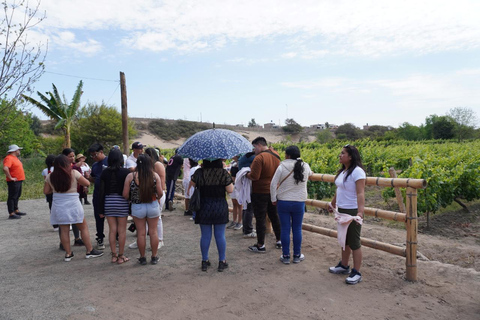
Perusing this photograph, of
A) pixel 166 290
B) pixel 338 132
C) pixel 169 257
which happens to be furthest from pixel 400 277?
pixel 338 132

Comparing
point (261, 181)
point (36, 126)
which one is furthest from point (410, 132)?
point (261, 181)

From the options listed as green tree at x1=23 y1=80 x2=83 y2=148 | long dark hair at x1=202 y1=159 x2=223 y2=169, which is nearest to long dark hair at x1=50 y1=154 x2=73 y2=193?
long dark hair at x1=202 y1=159 x2=223 y2=169

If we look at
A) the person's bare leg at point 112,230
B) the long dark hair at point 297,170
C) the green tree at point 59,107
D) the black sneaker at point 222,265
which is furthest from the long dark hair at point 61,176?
the green tree at point 59,107

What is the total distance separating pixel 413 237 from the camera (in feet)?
14.6

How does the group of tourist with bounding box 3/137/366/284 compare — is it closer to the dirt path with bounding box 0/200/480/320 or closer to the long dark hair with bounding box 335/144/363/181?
the long dark hair with bounding box 335/144/363/181

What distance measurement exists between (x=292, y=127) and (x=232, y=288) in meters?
65.0

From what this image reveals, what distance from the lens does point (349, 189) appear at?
434 cm

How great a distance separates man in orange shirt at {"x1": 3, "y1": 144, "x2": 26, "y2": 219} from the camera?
8.79 meters

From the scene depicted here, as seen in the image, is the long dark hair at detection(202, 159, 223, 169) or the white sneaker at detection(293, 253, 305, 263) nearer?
the long dark hair at detection(202, 159, 223, 169)

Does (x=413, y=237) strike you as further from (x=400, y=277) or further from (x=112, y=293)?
(x=112, y=293)

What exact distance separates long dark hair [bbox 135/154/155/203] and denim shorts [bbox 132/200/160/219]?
0.11 metres

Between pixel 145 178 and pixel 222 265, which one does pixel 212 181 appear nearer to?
pixel 145 178

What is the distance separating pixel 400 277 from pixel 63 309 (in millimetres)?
4037

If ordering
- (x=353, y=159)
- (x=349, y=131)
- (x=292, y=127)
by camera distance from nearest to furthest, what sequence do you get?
(x=353, y=159) → (x=292, y=127) → (x=349, y=131)
